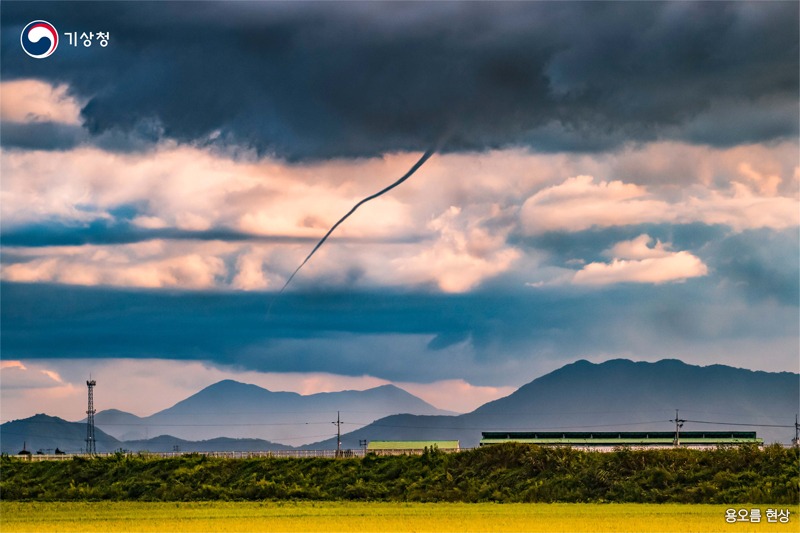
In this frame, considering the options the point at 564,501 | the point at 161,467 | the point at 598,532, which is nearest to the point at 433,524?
the point at 598,532

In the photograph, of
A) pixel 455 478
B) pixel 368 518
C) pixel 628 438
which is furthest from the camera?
pixel 628 438

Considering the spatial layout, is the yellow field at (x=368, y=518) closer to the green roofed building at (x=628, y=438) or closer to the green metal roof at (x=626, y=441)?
the green metal roof at (x=626, y=441)

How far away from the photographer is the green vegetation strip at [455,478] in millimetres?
81375

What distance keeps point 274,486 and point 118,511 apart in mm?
15985

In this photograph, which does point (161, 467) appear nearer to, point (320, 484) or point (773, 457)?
point (320, 484)

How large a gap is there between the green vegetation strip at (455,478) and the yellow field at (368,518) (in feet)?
15.2

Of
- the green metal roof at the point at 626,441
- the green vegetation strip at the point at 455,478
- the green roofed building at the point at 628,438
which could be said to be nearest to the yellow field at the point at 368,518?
the green vegetation strip at the point at 455,478

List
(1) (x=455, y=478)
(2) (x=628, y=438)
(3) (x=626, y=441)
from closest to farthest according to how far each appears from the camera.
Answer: (1) (x=455, y=478), (3) (x=626, y=441), (2) (x=628, y=438)

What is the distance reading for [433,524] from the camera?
6281 cm

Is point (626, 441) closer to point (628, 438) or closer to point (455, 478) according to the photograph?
point (628, 438)

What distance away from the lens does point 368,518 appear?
68375 mm

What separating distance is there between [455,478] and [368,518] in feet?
78.7

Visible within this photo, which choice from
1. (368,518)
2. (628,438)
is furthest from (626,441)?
(368,518)

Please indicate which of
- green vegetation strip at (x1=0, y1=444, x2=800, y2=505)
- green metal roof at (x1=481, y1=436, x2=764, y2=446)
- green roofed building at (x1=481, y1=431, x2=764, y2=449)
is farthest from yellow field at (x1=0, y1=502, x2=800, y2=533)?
green roofed building at (x1=481, y1=431, x2=764, y2=449)
